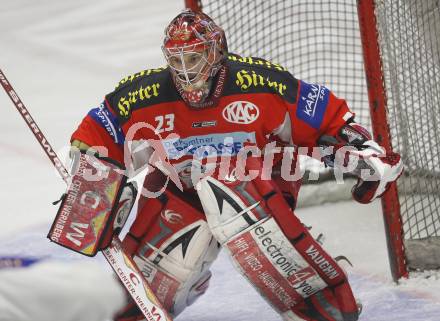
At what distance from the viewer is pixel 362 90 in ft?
14.8

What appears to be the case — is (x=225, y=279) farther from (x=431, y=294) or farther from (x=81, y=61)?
(x=81, y=61)

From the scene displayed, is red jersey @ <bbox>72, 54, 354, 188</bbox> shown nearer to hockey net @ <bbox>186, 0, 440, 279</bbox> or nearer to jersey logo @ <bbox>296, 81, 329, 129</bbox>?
jersey logo @ <bbox>296, 81, 329, 129</bbox>

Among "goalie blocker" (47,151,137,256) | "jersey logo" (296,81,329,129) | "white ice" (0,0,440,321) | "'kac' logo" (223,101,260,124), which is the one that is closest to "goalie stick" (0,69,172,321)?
"goalie blocker" (47,151,137,256)

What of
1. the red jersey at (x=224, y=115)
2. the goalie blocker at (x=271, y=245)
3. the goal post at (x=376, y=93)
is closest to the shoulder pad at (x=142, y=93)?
the red jersey at (x=224, y=115)

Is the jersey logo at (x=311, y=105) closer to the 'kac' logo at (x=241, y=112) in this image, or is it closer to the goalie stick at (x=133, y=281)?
the 'kac' logo at (x=241, y=112)

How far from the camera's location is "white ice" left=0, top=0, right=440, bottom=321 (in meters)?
3.32

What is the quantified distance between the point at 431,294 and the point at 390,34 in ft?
2.91

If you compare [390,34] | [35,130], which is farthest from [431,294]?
[35,130]

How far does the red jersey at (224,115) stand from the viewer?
115 inches

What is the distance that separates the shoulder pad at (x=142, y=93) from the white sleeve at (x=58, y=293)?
0.47m

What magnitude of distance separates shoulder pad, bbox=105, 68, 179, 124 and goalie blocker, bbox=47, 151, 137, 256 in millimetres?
222

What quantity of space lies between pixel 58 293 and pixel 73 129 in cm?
260

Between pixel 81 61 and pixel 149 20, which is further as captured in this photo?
pixel 149 20

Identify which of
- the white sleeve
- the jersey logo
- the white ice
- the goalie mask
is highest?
the goalie mask
